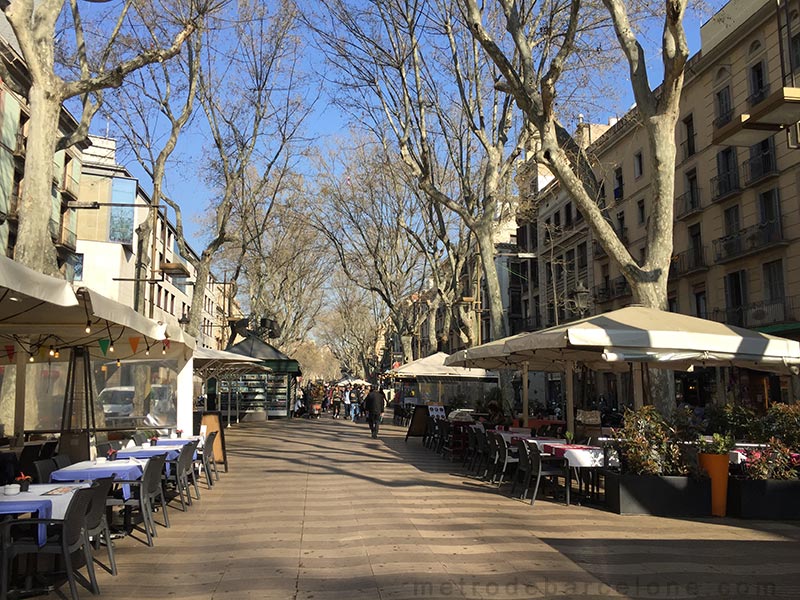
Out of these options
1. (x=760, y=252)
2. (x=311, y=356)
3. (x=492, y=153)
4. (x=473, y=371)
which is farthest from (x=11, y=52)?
(x=311, y=356)

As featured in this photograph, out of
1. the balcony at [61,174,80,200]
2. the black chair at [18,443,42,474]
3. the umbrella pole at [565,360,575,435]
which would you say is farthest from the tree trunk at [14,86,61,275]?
the balcony at [61,174,80,200]

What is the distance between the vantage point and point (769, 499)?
822cm

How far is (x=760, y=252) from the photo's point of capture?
25.8m

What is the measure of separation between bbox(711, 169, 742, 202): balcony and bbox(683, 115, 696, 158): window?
2577 millimetres

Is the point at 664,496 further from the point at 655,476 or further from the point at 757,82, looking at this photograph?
the point at 757,82

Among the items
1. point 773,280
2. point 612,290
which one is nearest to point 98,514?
point 773,280

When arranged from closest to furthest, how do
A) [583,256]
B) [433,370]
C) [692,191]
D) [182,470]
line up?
[182,470] → [433,370] → [692,191] → [583,256]

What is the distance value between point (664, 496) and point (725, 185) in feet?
76.2

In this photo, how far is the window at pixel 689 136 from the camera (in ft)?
101

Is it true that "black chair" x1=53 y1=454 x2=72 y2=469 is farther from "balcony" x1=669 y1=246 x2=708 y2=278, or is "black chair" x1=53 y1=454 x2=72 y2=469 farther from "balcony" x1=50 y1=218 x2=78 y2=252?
"balcony" x1=669 y1=246 x2=708 y2=278

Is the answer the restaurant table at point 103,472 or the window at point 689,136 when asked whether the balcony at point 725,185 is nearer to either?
the window at point 689,136

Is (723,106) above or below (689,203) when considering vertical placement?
above

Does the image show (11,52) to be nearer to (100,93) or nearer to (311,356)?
(100,93)

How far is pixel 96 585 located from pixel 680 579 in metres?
4.59
